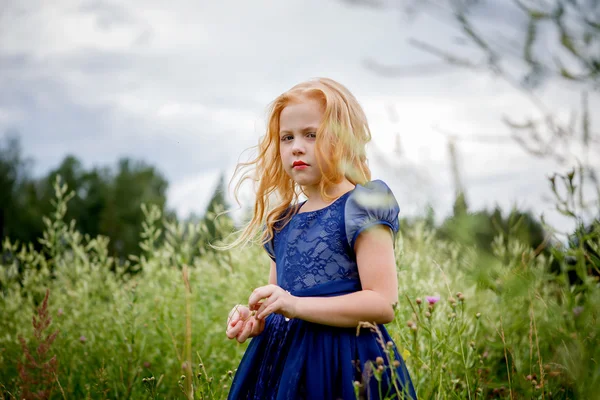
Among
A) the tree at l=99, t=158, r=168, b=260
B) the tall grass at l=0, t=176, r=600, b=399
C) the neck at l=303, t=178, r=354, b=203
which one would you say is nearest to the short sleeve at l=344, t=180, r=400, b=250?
the neck at l=303, t=178, r=354, b=203

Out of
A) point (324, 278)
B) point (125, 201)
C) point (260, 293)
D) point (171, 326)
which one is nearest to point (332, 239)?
point (324, 278)

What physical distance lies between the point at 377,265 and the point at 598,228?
0.71 m

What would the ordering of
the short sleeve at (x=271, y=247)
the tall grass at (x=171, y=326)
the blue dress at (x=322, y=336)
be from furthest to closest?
the tall grass at (x=171, y=326) < the short sleeve at (x=271, y=247) < the blue dress at (x=322, y=336)

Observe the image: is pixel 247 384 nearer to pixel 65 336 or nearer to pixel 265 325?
pixel 265 325

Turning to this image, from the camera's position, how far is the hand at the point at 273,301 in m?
1.58

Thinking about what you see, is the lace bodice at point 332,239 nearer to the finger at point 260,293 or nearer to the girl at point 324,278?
the girl at point 324,278

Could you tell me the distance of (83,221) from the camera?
29.1m

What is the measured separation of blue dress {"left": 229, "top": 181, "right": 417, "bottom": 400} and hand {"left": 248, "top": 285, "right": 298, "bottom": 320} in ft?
0.65

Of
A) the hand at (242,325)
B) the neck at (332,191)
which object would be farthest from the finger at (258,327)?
the neck at (332,191)

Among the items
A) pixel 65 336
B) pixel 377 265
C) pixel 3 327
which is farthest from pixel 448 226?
pixel 3 327

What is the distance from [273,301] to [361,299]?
0.27 m

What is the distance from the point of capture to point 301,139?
1919 millimetres

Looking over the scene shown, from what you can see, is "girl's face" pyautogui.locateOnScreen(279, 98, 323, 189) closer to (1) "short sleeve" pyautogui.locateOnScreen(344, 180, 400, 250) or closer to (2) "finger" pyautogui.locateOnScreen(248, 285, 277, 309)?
(1) "short sleeve" pyautogui.locateOnScreen(344, 180, 400, 250)

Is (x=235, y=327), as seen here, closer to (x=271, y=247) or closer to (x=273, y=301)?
(x=273, y=301)
